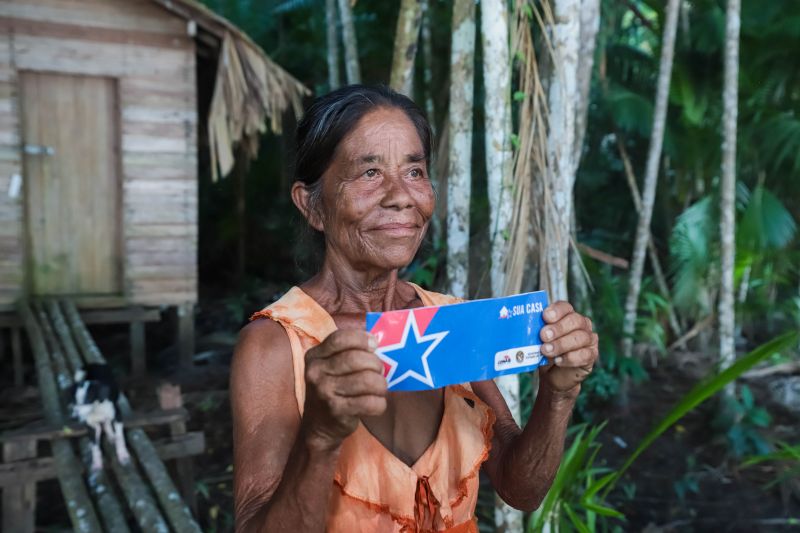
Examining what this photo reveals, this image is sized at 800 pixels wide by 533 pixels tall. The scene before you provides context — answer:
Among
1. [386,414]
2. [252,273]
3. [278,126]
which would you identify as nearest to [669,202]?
[278,126]

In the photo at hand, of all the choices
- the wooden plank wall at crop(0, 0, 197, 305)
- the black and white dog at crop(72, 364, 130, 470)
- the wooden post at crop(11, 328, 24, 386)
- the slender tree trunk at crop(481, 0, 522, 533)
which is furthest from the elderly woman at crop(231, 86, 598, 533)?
the wooden post at crop(11, 328, 24, 386)

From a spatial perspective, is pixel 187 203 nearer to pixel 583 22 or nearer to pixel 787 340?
pixel 583 22

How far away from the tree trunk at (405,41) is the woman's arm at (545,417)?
232 centimetres

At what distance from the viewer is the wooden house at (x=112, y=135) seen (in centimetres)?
610

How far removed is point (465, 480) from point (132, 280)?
5731 millimetres

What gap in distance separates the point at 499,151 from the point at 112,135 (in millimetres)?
4879

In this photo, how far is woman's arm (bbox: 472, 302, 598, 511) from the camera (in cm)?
136

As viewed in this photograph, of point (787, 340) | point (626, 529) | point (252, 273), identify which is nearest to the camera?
point (787, 340)

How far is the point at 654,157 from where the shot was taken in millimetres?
5723

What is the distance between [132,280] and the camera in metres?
6.59

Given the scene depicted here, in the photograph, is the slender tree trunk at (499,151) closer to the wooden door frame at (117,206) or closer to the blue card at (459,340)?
the blue card at (459,340)

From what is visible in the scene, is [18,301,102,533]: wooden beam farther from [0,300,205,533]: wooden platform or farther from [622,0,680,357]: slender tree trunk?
[622,0,680,357]: slender tree trunk

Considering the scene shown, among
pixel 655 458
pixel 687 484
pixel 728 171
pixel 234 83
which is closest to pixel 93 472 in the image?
pixel 234 83

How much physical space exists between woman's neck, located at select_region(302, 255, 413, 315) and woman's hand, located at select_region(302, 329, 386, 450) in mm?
505
